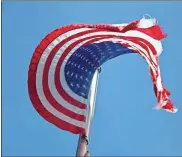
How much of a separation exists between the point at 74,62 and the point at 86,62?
0.33 meters

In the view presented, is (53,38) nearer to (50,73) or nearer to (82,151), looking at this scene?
(50,73)

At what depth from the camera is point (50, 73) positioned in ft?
42.3

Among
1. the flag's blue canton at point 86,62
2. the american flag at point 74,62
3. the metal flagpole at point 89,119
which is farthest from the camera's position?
the flag's blue canton at point 86,62

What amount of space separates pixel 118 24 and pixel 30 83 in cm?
282

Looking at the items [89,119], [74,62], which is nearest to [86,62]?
[74,62]

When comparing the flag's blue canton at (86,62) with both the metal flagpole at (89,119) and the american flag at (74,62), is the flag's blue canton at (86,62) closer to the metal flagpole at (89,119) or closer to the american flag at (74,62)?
the american flag at (74,62)

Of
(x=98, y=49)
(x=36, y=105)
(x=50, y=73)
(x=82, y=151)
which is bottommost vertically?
(x=82, y=151)

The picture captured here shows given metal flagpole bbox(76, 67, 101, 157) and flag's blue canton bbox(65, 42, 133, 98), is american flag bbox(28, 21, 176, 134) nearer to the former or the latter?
flag's blue canton bbox(65, 42, 133, 98)

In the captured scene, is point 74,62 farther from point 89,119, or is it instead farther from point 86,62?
point 89,119

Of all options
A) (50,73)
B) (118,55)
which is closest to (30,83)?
(50,73)

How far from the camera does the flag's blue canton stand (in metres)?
12.9

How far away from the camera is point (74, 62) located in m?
13.2

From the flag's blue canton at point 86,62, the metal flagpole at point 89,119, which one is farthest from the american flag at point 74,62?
the metal flagpole at point 89,119

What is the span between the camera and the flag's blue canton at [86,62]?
1293 centimetres
